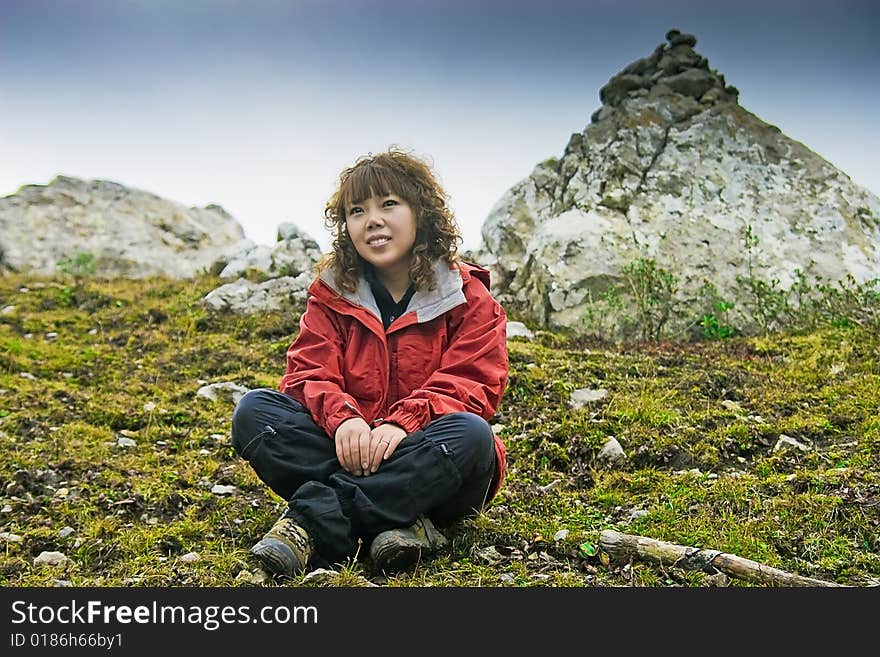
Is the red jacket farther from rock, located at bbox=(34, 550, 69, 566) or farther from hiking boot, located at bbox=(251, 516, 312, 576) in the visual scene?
rock, located at bbox=(34, 550, 69, 566)

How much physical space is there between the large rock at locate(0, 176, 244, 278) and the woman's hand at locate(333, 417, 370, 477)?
1164 centimetres

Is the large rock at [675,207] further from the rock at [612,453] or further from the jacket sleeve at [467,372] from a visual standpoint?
the jacket sleeve at [467,372]

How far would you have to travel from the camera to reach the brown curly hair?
4.09 m

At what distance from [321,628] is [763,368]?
5.47 m

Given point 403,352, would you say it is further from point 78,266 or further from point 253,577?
point 78,266

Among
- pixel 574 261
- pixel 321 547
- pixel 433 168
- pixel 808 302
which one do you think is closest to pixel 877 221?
pixel 808 302

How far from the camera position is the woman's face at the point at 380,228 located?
4.07 meters

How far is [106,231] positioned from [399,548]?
1412 centimetres

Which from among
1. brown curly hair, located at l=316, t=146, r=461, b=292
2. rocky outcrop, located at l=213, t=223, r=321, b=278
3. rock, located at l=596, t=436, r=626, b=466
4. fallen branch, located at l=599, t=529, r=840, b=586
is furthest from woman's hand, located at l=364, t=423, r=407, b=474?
rocky outcrop, located at l=213, t=223, r=321, b=278

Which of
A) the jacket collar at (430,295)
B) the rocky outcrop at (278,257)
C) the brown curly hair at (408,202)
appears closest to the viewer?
the jacket collar at (430,295)

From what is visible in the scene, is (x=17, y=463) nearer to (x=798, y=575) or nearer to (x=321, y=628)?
(x=321, y=628)

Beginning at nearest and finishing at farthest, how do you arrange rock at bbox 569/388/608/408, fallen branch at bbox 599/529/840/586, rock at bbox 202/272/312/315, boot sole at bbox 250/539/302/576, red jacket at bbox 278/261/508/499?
fallen branch at bbox 599/529/840/586 → boot sole at bbox 250/539/302/576 → red jacket at bbox 278/261/508/499 → rock at bbox 569/388/608/408 → rock at bbox 202/272/312/315

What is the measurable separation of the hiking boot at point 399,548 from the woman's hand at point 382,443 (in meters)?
0.28

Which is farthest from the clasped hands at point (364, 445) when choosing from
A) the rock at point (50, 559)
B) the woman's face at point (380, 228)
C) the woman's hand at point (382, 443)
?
the rock at point (50, 559)
